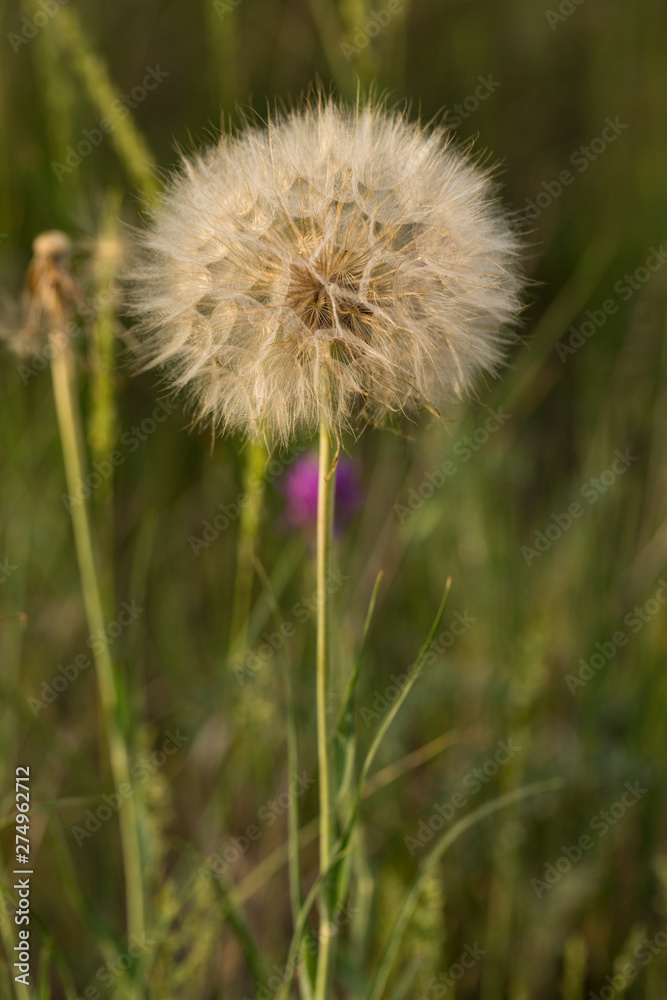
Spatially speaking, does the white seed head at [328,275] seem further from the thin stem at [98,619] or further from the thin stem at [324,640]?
the thin stem at [98,619]

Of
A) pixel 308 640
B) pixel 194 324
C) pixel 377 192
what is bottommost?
pixel 308 640

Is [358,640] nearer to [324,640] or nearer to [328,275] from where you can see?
[324,640]

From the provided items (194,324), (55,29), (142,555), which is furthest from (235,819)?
(55,29)

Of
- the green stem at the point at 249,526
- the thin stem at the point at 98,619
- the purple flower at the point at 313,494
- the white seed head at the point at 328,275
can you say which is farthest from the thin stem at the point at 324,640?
the purple flower at the point at 313,494

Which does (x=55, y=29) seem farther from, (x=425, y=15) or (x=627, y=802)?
(x=425, y=15)

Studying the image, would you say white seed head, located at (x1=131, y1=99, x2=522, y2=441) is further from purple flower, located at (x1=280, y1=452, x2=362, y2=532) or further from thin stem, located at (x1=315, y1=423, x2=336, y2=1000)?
purple flower, located at (x1=280, y1=452, x2=362, y2=532)

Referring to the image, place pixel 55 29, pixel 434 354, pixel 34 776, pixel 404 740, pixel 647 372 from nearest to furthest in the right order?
pixel 434 354 → pixel 55 29 → pixel 34 776 → pixel 404 740 → pixel 647 372

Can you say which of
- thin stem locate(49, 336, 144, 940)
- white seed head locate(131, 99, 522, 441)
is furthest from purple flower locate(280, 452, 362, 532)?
white seed head locate(131, 99, 522, 441)
